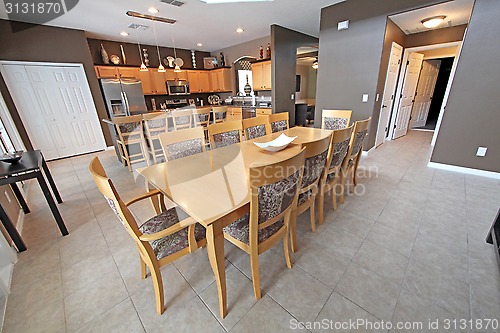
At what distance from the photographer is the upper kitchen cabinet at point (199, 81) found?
6.89 m

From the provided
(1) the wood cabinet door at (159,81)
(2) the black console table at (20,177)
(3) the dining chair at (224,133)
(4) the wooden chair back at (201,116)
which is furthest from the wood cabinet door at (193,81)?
(2) the black console table at (20,177)

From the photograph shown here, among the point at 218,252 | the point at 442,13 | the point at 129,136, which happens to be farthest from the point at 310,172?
the point at 442,13

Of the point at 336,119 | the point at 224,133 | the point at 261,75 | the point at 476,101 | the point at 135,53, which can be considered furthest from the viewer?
the point at 135,53

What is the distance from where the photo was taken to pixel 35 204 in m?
2.66

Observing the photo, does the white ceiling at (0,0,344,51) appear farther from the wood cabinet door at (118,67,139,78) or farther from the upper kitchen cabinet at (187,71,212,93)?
the upper kitchen cabinet at (187,71,212,93)

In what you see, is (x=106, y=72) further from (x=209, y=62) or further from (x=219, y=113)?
(x=219, y=113)

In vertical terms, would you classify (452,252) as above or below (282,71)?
below

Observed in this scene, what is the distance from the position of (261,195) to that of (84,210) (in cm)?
263

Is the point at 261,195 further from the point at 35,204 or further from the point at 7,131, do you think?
the point at 7,131

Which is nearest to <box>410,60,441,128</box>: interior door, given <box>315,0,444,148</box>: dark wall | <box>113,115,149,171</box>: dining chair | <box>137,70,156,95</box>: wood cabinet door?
<box>315,0,444,148</box>: dark wall

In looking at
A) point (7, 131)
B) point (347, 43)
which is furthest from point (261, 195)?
point (7, 131)

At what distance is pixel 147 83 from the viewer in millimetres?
6000

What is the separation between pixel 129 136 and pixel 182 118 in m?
1.01

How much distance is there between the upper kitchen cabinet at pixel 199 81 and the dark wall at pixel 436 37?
5822 millimetres
